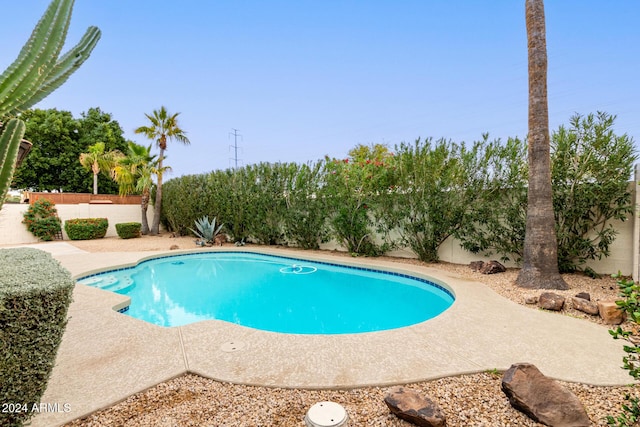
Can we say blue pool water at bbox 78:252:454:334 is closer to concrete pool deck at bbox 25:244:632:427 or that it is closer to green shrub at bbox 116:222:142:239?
concrete pool deck at bbox 25:244:632:427

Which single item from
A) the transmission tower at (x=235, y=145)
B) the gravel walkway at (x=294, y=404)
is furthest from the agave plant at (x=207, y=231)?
the transmission tower at (x=235, y=145)

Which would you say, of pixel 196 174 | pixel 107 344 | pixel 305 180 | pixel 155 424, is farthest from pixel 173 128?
pixel 155 424

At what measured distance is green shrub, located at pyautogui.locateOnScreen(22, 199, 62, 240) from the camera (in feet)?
47.8

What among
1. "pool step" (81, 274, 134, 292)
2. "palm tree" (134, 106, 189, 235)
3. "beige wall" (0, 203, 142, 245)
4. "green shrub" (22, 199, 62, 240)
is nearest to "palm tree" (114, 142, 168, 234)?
"palm tree" (134, 106, 189, 235)

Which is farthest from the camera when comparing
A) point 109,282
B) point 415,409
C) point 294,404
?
point 109,282

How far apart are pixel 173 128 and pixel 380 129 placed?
52.3ft

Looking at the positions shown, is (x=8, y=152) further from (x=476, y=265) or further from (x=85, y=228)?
(x=85, y=228)

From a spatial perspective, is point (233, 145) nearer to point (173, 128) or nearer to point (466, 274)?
point (173, 128)

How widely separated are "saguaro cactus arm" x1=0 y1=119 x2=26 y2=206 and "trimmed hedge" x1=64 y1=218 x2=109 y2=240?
16.1 m

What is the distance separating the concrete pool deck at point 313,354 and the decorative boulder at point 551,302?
26cm

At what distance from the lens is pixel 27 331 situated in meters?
1.90

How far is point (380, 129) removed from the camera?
2569cm

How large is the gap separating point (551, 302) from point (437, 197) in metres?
3.81

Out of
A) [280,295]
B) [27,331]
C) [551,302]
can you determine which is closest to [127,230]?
[280,295]
